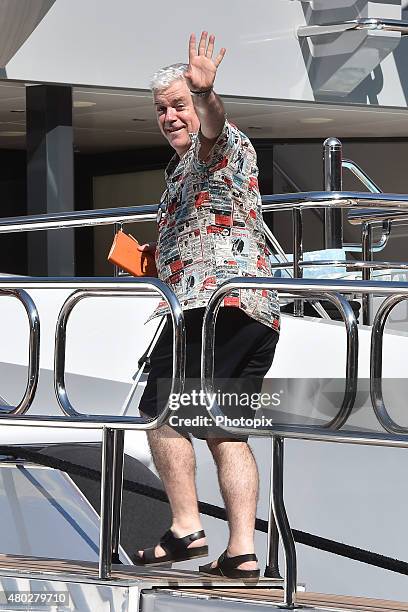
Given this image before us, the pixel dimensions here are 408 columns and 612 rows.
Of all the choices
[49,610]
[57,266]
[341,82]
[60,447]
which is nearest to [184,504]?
[49,610]

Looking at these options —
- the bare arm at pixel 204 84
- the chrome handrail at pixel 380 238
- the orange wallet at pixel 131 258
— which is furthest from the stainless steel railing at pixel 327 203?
the bare arm at pixel 204 84

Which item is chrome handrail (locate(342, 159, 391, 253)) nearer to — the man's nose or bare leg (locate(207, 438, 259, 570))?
the man's nose

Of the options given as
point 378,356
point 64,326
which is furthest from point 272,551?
point 64,326

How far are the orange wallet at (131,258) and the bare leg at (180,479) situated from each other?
1.94 ft

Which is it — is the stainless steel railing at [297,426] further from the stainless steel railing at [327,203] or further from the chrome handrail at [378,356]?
the stainless steel railing at [327,203]

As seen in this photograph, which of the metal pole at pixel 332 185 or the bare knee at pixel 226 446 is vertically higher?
the metal pole at pixel 332 185

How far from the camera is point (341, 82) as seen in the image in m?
11.4

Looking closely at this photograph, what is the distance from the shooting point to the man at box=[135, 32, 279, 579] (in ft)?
9.59

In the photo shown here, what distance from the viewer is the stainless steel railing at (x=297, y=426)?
104 inches

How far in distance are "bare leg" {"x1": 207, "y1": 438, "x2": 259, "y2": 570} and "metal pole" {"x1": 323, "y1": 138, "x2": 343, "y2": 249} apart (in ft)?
9.93

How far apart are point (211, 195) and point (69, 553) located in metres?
1.47

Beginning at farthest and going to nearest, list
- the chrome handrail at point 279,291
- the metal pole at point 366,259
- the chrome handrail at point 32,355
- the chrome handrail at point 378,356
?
1. the metal pole at point 366,259
2. the chrome handrail at point 32,355
3. the chrome handrail at point 378,356
4. the chrome handrail at point 279,291

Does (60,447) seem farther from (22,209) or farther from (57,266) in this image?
(22,209)

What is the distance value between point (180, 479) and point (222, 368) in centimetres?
31
